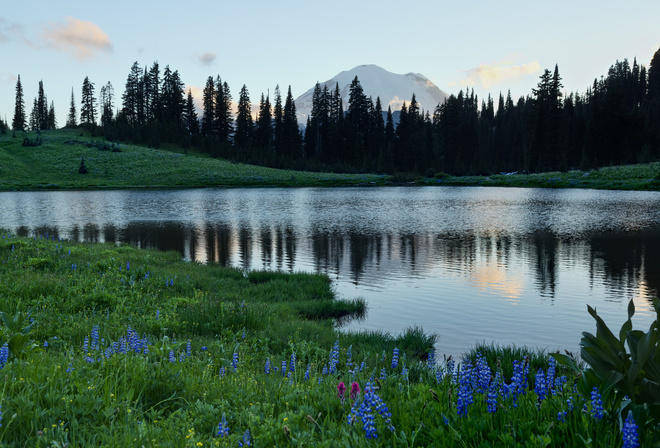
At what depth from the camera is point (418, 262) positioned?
16.0 metres

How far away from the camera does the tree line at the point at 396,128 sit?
79562 millimetres

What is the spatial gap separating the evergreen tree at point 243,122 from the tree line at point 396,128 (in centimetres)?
25

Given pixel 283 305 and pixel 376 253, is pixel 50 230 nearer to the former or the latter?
pixel 376 253

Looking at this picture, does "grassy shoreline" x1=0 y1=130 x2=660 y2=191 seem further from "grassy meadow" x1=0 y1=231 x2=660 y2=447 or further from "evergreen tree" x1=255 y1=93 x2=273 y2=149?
"grassy meadow" x1=0 y1=231 x2=660 y2=447

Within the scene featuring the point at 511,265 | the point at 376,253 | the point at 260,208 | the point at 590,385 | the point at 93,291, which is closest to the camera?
the point at 590,385

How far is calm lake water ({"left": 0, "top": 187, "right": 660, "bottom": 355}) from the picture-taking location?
975cm

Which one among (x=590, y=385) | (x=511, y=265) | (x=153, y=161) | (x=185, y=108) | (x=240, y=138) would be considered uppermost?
(x=185, y=108)

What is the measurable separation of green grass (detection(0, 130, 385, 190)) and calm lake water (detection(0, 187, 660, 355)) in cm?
2548

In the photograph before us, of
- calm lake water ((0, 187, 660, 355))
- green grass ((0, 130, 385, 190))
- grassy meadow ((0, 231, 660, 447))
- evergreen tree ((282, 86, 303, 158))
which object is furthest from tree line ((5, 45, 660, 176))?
grassy meadow ((0, 231, 660, 447))

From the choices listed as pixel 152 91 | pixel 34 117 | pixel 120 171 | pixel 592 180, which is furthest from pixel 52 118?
pixel 592 180

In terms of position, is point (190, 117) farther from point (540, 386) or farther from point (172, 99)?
point (540, 386)

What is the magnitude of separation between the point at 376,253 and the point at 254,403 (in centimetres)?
1431

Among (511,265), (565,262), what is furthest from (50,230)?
(565,262)

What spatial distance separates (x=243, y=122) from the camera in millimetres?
115625
